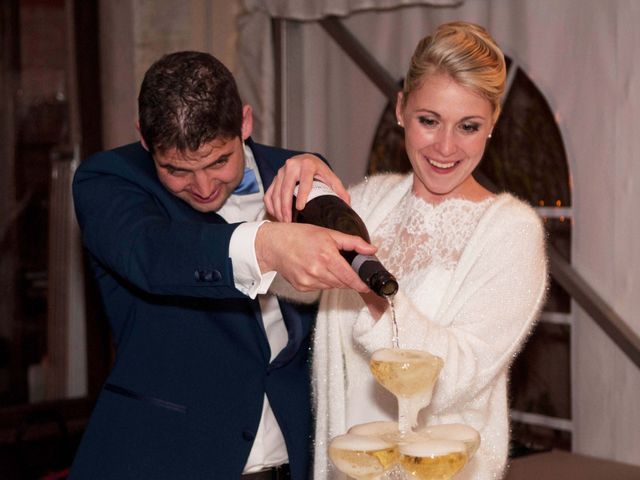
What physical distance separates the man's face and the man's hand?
33 cm

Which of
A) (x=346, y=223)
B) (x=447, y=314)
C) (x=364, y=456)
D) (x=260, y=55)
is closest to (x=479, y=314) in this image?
(x=447, y=314)

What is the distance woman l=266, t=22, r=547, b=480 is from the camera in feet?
5.69

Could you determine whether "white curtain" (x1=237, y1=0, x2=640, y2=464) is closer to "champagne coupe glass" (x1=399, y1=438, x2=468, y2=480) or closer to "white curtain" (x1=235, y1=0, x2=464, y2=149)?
"white curtain" (x1=235, y1=0, x2=464, y2=149)

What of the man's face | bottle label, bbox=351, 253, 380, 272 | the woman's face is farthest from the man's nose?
bottle label, bbox=351, 253, 380, 272

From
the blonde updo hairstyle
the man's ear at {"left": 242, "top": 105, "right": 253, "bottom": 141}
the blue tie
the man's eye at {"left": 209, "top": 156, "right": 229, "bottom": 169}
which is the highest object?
the blonde updo hairstyle

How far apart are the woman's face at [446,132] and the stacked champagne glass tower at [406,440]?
0.67 meters

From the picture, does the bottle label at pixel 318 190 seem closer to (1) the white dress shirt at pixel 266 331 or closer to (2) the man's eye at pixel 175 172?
(1) the white dress shirt at pixel 266 331

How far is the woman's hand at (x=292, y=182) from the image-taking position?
5.91ft

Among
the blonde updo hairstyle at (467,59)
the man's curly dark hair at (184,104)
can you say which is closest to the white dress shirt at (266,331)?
the man's curly dark hair at (184,104)

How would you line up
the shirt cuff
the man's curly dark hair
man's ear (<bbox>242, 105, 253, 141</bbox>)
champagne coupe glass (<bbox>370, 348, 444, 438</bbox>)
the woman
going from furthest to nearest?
1. man's ear (<bbox>242, 105, 253, 141</bbox>)
2. the man's curly dark hair
3. the woman
4. the shirt cuff
5. champagne coupe glass (<bbox>370, 348, 444, 438</bbox>)

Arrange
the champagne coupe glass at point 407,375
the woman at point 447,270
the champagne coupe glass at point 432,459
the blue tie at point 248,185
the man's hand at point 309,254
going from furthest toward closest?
the blue tie at point 248,185 < the woman at point 447,270 < the man's hand at point 309,254 < the champagne coupe glass at point 407,375 < the champagne coupe glass at point 432,459

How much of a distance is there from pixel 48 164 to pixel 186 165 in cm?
340

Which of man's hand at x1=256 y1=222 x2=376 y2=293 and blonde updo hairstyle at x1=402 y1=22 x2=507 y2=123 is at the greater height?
blonde updo hairstyle at x1=402 y1=22 x2=507 y2=123

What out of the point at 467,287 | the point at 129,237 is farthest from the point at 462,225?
the point at 129,237
